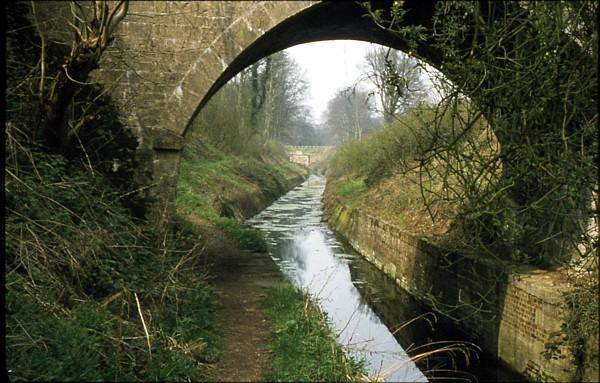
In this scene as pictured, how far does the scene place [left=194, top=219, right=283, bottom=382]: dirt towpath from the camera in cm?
438

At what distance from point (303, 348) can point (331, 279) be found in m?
6.38

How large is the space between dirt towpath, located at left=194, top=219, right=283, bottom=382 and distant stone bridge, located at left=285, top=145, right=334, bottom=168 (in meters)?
49.4

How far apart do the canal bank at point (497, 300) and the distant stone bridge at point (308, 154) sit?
4900cm

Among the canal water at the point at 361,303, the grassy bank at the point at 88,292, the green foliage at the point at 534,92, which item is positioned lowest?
the canal water at the point at 361,303

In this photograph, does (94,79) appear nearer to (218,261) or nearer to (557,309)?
(218,261)

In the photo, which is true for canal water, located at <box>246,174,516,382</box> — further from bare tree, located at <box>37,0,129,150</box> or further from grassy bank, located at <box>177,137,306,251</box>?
bare tree, located at <box>37,0,129,150</box>

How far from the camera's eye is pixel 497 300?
6.95 meters

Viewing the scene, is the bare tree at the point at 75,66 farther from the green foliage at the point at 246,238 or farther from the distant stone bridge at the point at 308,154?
the distant stone bridge at the point at 308,154

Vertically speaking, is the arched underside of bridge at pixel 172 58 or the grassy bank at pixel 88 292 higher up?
the arched underside of bridge at pixel 172 58

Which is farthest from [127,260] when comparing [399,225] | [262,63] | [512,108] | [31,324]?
[262,63]

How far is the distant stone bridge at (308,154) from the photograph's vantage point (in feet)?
199

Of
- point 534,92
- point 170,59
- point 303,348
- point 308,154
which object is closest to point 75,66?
point 170,59

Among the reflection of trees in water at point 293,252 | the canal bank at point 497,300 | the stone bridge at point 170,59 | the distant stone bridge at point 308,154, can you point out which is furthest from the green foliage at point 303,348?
the distant stone bridge at point 308,154

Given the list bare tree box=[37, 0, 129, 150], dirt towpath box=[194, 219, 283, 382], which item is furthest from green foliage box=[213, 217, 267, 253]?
bare tree box=[37, 0, 129, 150]
